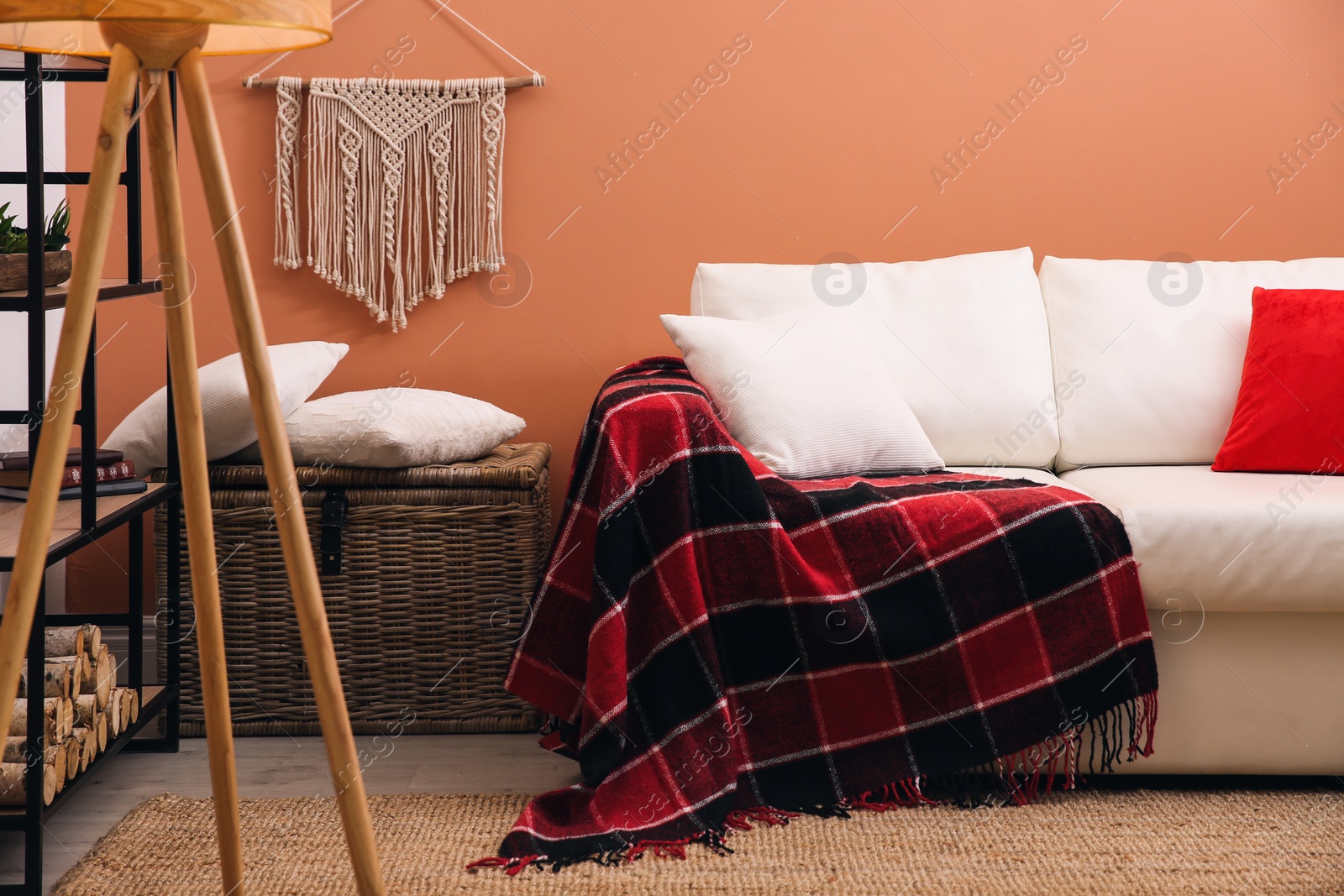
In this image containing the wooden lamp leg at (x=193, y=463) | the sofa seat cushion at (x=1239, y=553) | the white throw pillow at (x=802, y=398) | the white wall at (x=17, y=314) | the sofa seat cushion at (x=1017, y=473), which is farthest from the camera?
the white wall at (x=17, y=314)

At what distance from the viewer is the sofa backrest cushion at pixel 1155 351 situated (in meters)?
2.29

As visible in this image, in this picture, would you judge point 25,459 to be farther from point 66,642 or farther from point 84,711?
point 84,711

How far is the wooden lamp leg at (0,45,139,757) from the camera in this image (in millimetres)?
870

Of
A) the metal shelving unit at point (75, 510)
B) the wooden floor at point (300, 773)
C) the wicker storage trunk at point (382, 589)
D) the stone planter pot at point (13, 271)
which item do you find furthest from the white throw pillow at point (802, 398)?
the stone planter pot at point (13, 271)

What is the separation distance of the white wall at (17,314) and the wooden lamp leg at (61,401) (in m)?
1.43

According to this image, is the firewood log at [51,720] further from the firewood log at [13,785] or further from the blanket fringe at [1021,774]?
the blanket fringe at [1021,774]

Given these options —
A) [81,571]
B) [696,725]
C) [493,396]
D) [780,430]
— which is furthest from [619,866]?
[81,571]

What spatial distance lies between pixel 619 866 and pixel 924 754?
0.52 meters

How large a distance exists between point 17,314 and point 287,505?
182cm

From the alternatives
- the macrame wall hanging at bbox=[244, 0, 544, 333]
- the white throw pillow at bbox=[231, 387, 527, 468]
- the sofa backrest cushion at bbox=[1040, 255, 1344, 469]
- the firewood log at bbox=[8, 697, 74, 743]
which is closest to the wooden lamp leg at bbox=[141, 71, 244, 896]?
the firewood log at bbox=[8, 697, 74, 743]

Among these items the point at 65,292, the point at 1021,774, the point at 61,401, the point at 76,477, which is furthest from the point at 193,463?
the point at 1021,774

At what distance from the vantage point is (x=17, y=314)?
7.64 ft

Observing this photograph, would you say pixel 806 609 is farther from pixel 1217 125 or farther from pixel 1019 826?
pixel 1217 125

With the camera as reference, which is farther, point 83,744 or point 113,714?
point 113,714
